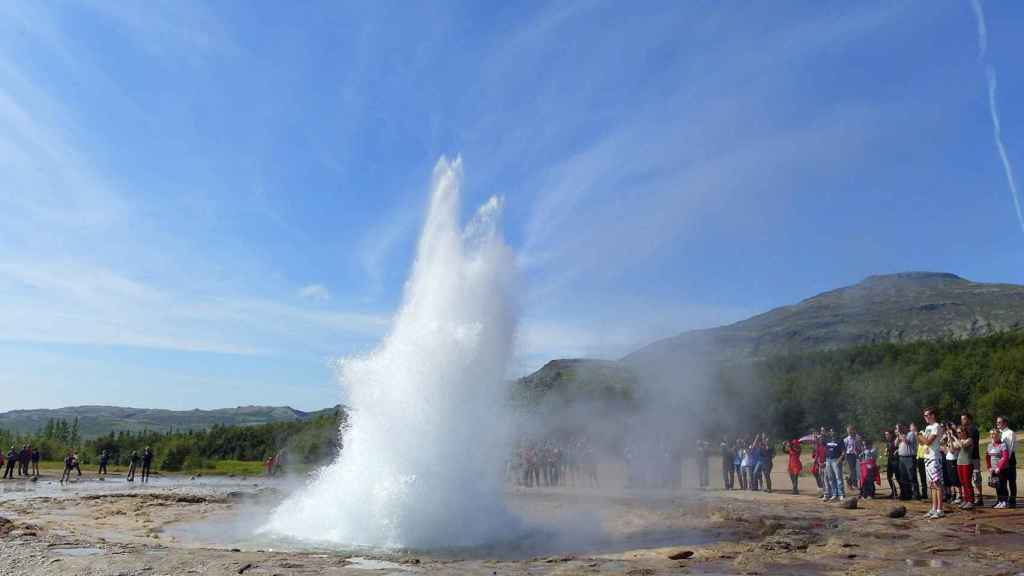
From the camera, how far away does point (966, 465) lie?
12.3m

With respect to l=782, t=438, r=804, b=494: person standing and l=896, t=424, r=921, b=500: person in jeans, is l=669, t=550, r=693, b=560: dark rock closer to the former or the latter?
l=896, t=424, r=921, b=500: person in jeans

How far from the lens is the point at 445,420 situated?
38.5 ft

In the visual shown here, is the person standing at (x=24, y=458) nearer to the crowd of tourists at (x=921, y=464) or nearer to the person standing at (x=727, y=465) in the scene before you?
the crowd of tourists at (x=921, y=464)

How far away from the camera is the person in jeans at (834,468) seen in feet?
49.9

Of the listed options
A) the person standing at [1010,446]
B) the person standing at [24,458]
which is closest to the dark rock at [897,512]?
the person standing at [1010,446]

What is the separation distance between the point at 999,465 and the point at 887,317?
479 feet

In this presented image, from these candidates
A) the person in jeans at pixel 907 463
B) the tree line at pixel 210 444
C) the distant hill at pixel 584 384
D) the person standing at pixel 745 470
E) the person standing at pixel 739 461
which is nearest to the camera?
the person in jeans at pixel 907 463

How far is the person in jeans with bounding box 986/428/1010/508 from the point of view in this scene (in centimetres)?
1193

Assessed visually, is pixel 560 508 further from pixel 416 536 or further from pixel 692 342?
pixel 692 342

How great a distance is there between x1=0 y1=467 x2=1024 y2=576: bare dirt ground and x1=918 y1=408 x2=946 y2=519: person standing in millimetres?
305

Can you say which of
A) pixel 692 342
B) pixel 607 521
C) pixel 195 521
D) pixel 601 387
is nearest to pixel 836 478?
pixel 607 521

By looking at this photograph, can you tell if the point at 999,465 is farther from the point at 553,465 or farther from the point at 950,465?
the point at 553,465

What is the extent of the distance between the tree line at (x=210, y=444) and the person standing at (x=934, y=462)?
26.0m

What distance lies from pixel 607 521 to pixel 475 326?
14.4 ft
